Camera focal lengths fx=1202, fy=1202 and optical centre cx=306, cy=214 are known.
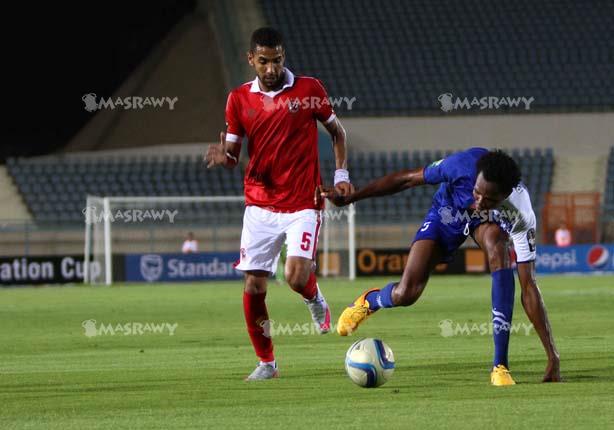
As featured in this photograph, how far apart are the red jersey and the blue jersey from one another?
3.51 ft

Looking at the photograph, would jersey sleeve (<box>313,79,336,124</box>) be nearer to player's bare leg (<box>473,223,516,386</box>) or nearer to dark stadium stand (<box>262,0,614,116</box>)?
player's bare leg (<box>473,223,516,386</box>)

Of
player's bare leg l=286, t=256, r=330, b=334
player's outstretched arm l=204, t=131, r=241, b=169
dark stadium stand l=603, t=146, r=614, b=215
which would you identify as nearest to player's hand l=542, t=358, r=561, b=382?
player's bare leg l=286, t=256, r=330, b=334

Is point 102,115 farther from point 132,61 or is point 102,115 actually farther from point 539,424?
point 539,424

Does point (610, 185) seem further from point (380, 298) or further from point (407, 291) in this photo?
point (407, 291)

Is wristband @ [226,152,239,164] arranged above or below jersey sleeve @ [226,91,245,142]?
below

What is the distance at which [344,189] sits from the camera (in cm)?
770

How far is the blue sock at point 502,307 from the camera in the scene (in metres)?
7.41

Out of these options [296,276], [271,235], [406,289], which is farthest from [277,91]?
[406,289]

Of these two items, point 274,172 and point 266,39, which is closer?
point 266,39

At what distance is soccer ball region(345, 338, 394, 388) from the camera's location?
23.9 ft

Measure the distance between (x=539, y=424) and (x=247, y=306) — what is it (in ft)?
10.5

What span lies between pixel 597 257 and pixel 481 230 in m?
22.3

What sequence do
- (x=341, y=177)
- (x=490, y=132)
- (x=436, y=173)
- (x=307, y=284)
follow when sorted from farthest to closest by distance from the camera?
(x=490, y=132) < (x=307, y=284) < (x=341, y=177) < (x=436, y=173)

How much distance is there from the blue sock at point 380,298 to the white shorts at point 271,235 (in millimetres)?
528
